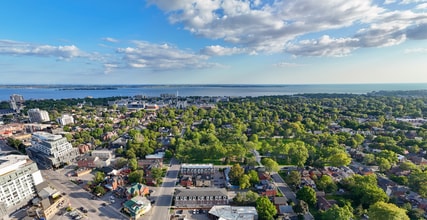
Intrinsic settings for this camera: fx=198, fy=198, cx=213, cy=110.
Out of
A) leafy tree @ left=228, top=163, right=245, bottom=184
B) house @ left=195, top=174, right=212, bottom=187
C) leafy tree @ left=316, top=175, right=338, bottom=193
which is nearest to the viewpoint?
leafy tree @ left=316, top=175, right=338, bottom=193

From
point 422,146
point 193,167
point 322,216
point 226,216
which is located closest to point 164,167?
point 193,167

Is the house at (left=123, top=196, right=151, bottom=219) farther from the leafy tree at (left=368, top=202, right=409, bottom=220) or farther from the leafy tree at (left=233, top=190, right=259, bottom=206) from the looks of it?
the leafy tree at (left=368, top=202, right=409, bottom=220)

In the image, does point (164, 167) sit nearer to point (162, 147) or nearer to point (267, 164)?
point (162, 147)

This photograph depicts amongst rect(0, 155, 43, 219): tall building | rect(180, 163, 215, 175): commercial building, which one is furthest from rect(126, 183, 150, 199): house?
rect(0, 155, 43, 219): tall building

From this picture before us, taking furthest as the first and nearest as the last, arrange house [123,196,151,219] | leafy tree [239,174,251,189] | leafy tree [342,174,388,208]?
leafy tree [239,174,251,189] → leafy tree [342,174,388,208] → house [123,196,151,219]

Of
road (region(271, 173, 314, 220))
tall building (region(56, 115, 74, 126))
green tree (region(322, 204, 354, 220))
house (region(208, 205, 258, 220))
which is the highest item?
tall building (region(56, 115, 74, 126))

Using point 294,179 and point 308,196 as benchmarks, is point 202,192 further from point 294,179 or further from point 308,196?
point 294,179
